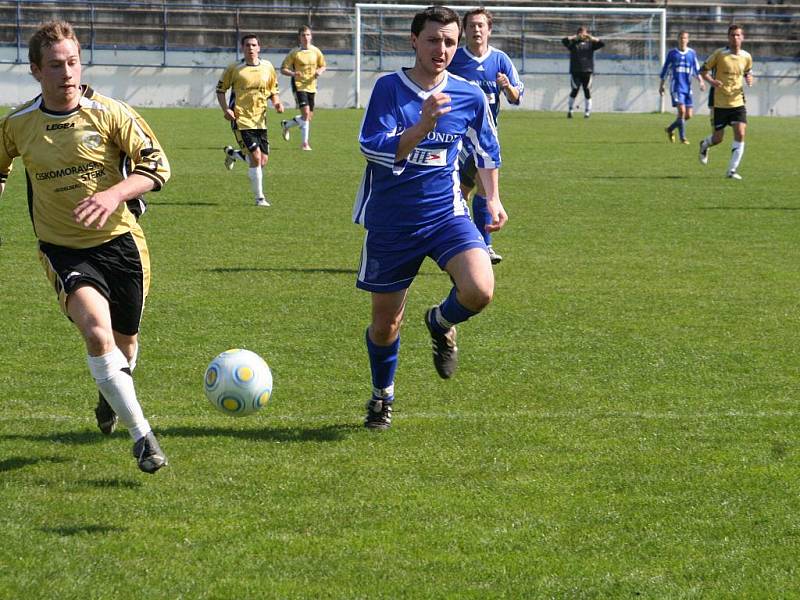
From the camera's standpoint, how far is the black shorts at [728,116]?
18.9m

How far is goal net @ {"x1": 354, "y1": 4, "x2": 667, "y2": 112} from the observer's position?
117 ft

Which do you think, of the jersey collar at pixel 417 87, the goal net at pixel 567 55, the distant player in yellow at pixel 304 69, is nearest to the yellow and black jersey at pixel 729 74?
the distant player in yellow at pixel 304 69

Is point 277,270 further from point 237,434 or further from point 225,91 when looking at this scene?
point 225,91

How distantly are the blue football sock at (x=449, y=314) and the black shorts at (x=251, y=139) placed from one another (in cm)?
956

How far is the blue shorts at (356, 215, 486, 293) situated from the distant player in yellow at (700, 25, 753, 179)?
13445 mm

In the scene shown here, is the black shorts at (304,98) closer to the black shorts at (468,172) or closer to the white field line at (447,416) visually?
the black shorts at (468,172)

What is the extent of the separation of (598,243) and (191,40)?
26072 mm

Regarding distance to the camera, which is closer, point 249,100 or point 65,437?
point 65,437

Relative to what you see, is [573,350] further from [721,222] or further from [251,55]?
[251,55]

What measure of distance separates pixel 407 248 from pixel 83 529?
2.08 metres

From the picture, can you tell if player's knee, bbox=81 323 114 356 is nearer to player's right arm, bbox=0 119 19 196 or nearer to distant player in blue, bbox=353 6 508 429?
player's right arm, bbox=0 119 19 196

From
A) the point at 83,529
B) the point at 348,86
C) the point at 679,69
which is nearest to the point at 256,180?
the point at 83,529

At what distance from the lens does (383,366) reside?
6.27m

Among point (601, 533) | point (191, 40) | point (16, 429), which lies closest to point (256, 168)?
point (16, 429)
